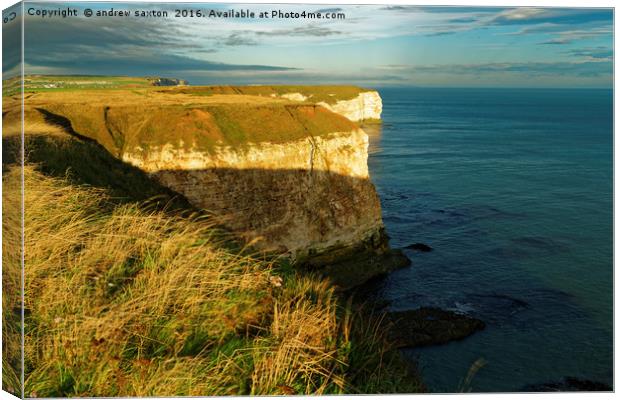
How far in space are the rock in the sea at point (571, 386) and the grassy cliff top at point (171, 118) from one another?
70.7 feet

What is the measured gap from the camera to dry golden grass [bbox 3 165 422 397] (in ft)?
18.0

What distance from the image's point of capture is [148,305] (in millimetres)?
A: 6152

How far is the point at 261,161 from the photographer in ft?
118

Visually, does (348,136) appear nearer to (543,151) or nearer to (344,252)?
(344,252)

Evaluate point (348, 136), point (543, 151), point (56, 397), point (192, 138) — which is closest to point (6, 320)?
point (56, 397)

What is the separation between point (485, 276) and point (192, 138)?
20.8m

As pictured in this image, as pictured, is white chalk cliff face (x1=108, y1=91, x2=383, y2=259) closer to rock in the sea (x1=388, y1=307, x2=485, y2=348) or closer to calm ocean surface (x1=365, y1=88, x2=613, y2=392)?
calm ocean surface (x1=365, y1=88, x2=613, y2=392)

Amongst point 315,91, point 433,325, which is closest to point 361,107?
point 315,91

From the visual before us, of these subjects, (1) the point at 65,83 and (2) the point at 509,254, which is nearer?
(1) the point at 65,83

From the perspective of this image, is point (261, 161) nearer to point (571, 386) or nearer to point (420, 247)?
point (420, 247)

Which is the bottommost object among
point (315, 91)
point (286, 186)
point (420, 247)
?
point (420, 247)

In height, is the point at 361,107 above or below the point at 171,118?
below

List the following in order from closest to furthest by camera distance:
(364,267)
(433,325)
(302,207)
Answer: (433,325) → (302,207) → (364,267)

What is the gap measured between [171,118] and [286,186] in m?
8.41
